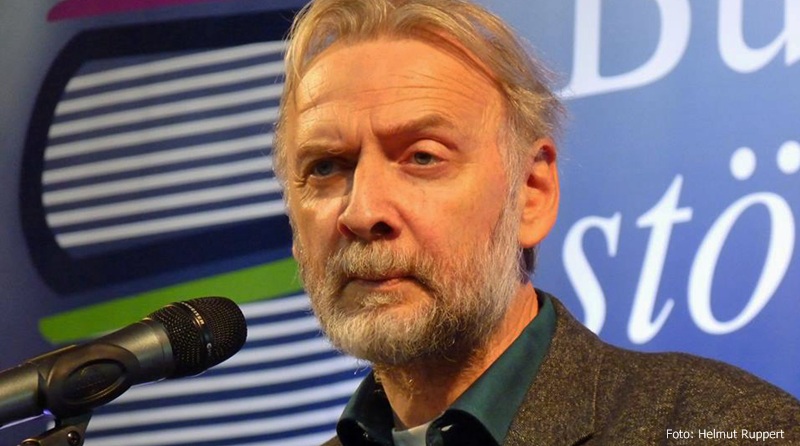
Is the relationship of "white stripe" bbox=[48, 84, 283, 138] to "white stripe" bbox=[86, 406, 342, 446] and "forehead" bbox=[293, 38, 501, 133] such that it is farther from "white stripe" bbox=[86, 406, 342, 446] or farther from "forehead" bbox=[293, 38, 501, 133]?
"forehead" bbox=[293, 38, 501, 133]

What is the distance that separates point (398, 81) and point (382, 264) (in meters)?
0.31

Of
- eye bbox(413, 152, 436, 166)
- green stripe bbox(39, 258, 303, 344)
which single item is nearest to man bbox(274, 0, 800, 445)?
eye bbox(413, 152, 436, 166)

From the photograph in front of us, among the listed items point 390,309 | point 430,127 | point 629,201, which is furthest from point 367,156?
point 629,201

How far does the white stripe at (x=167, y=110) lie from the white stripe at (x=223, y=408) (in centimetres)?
70

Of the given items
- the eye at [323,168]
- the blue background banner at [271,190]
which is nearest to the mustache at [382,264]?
the eye at [323,168]

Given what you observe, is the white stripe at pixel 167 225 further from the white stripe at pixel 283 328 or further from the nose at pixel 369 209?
the nose at pixel 369 209

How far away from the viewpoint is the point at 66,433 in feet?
4.45

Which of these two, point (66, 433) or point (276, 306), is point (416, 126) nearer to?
point (66, 433)

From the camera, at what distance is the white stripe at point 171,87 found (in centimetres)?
275

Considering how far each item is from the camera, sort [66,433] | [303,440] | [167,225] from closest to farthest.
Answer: [66,433], [303,440], [167,225]

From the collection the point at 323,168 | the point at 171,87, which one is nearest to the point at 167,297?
the point at 171,87

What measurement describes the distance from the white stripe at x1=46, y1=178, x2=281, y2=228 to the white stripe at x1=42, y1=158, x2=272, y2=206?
3 centimetres

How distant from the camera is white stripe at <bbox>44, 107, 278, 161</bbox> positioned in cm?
274

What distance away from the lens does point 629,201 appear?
237cm
